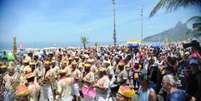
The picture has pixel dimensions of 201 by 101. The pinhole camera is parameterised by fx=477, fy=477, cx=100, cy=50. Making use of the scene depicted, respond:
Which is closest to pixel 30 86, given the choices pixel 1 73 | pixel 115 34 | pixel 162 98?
pixel 162 98

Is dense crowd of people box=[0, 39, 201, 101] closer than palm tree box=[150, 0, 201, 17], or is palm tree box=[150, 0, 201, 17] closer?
dense crowd of people box=[0, 39, 201, 101]

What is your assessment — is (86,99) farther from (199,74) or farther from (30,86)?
(199,74)

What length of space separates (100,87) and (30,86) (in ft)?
4.85

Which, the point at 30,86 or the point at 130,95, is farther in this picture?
the point at 30,86

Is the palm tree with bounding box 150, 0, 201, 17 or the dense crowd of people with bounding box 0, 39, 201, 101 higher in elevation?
the palm tree with bounding box 150, 0, 201, 17

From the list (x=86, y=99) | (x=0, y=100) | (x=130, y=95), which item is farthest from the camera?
(x=0, y=100)

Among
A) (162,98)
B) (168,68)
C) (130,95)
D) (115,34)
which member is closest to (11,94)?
(162,98)

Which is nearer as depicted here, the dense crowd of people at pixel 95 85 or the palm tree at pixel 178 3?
the dense crowd of people at pixel 95 85

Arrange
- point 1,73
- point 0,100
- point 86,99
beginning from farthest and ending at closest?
point 1,73 → point 0,100 → point 86,99

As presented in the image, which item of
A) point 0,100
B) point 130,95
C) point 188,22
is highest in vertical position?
point 188,22

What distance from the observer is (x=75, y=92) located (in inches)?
420

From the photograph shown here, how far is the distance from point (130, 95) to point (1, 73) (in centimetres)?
719

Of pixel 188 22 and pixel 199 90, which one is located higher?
pixel 188 22

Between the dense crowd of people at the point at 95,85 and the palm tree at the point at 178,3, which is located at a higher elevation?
the palm tree at the point at 178,3
